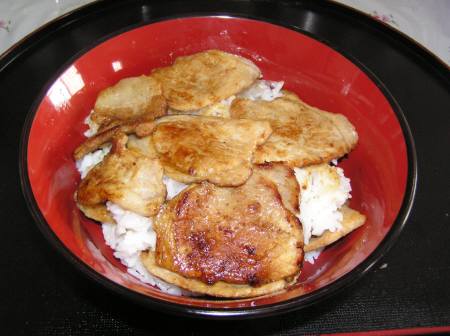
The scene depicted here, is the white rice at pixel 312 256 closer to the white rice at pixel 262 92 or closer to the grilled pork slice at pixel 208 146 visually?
the grilled pork slice at pixel 208 146

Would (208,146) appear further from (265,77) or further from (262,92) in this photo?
(265,77)

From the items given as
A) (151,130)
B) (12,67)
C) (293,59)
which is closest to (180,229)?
(151,130)

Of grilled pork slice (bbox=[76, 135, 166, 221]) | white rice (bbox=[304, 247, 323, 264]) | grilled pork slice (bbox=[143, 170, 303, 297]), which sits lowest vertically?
white rice (bbox=[304, 247, 323, 264])

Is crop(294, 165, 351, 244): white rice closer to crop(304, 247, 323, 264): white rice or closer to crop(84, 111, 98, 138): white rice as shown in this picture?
crop(304, 247, 323, 264): white rice

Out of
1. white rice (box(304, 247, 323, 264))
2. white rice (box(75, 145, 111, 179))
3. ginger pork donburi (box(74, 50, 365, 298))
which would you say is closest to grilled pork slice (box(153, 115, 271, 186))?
ginger pork donburi (box(74, 50, 365, 298))

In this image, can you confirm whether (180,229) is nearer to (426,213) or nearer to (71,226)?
(71,226)
